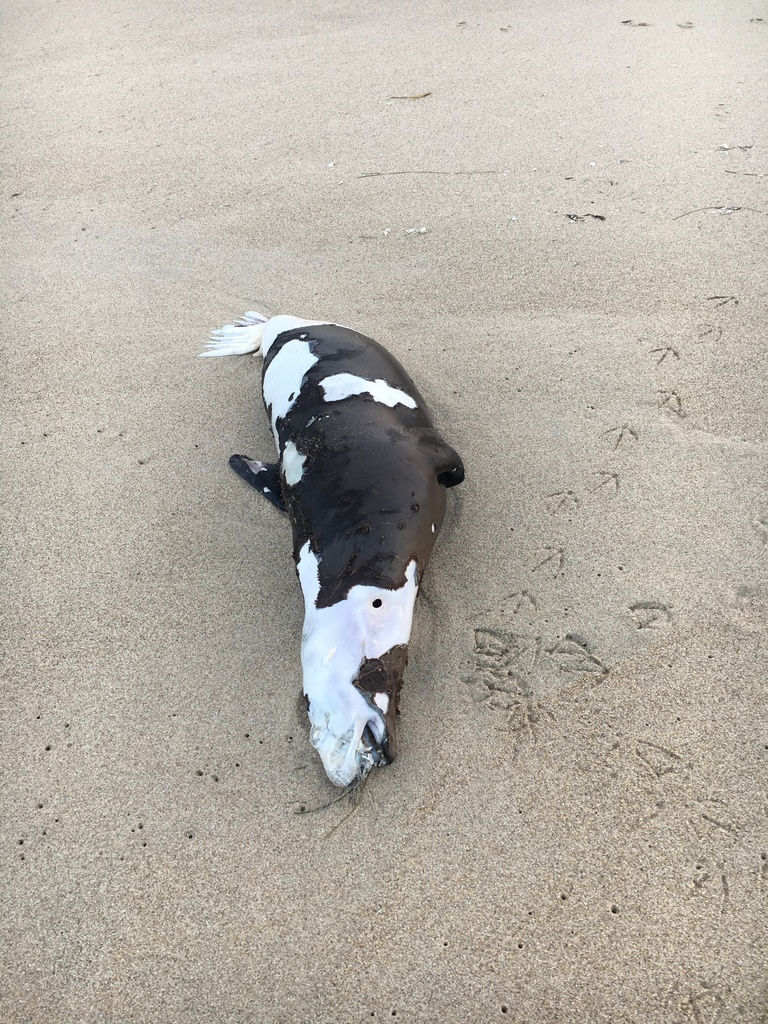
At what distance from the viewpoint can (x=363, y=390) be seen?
279 cm

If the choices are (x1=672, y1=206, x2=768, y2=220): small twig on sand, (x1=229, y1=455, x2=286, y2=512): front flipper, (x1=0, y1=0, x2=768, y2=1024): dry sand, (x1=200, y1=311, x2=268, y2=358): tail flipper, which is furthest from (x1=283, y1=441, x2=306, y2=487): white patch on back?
(x1=672, y1=206, x2=768, y2=220): small twig on sand

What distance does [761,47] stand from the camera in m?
4.96

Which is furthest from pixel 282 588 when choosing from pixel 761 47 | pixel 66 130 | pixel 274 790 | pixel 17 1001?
pixel 761 47

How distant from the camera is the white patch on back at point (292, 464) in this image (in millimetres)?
2631

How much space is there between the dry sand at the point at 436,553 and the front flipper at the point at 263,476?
0.23 ft

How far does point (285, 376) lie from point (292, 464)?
465mm

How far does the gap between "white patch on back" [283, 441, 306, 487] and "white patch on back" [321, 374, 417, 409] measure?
22 centimetres

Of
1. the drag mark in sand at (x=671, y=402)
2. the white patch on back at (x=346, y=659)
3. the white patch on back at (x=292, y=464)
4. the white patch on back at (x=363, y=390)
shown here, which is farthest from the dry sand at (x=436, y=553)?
the white patch on back at (x=363, y=390)

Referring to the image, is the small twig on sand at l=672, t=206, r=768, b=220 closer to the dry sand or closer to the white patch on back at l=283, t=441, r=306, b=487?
the dry sand

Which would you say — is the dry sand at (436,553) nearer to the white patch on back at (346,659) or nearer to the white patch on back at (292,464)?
the white patch on back at (346,659)

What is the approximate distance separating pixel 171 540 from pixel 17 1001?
55.8 inches

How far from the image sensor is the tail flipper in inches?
137

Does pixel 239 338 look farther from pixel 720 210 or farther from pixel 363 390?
pixel 720 210

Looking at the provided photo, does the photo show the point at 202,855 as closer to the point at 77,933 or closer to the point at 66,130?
the point at 77,933
